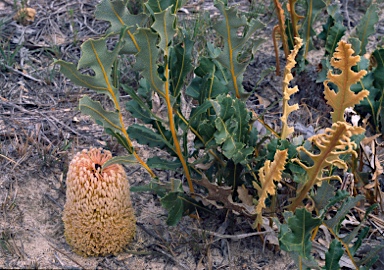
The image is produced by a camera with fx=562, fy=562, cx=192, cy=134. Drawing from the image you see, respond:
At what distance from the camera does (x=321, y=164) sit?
1.98 m

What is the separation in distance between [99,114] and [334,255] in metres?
0.98

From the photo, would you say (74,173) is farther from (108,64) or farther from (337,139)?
(337,139)

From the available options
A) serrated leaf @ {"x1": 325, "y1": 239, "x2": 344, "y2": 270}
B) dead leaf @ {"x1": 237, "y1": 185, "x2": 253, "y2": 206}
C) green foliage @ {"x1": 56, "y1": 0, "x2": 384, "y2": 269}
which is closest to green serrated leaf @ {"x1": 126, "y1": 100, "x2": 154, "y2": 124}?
green foliage @ {"x1": 56, "y1": 0, "x2": 384, "y2": 269}

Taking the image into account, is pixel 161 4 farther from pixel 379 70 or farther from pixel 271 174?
pixel 379 70

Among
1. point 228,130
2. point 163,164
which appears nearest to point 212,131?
point 228,130

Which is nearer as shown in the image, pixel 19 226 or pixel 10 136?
pixel 19 226

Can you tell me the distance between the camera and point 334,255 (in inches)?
75.5

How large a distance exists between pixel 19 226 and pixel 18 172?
0.31m

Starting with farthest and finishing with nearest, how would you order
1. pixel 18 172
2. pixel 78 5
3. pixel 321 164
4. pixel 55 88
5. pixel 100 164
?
→ pixel 78 5 → pixel 55 88 → pixel 18 172 → pixel 100 164 → pixel 321 164

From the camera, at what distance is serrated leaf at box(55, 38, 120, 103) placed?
1.90m

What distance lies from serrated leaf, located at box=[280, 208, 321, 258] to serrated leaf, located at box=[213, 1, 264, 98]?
760 mm

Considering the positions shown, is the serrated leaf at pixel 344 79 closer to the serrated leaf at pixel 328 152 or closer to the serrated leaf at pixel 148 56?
the serrated leaf at pixel 328 152

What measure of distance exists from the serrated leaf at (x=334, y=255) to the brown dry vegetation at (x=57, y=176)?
366 millimetres

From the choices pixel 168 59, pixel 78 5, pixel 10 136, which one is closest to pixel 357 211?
pixel 168 59
